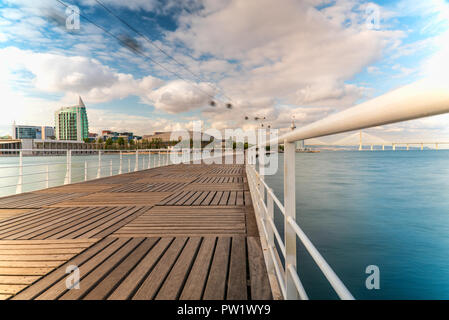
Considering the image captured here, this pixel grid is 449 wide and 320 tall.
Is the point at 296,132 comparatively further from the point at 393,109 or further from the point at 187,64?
the point at 187,64

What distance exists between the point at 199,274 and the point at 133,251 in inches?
25.0

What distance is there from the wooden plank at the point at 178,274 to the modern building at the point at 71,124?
224ft

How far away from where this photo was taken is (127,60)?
21.4 meters

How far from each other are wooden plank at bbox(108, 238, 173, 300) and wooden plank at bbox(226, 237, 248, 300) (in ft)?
1.66

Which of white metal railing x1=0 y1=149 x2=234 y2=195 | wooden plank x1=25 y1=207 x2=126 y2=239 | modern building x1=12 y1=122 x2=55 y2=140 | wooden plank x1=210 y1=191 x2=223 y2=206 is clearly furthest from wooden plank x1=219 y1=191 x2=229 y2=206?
modern building x1=12 y1=122 x2=55 y2=140

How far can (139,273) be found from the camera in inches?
60.7

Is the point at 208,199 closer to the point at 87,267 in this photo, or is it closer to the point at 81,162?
the point at 87,267

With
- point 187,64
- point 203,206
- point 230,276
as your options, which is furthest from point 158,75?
point 230,276

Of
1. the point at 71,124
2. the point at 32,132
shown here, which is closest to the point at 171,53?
the point at 71,124

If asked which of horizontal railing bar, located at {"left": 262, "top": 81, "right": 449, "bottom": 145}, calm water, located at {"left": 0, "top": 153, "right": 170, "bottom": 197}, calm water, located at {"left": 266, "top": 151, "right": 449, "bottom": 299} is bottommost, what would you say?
calm water, located at {"left": 266, "top": 151, "right": 449, "bottom": 299}

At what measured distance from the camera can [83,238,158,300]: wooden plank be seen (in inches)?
52.0

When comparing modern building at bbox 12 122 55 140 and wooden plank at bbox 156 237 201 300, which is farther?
modern building at bbox 12 122 55 140

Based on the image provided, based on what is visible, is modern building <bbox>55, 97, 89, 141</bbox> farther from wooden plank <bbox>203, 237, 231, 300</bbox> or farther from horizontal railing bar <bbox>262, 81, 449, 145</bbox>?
horizontal railing bar <bbox>262, 81, 449, 145</bbox>

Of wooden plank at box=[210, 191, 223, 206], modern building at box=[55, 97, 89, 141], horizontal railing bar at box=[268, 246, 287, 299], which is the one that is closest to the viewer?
horizontal railing bar at box=[268, 246, 287, 299]
